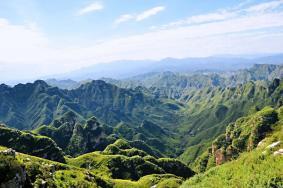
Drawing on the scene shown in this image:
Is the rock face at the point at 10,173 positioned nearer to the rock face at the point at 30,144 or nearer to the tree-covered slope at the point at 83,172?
the tree-covered slope at the point at 83,172

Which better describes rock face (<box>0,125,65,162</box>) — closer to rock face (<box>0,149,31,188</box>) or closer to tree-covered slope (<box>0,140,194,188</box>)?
tree-covered slope (<box>0,140,194,188</box>)

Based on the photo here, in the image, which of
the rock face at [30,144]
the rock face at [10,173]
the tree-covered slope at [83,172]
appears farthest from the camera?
the rock face at [30,144]

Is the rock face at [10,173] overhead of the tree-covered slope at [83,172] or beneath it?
overhead

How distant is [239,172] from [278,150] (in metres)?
6.80

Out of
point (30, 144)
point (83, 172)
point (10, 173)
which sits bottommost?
point (83, 172)

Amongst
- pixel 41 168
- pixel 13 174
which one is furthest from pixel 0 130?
pixel 13 174

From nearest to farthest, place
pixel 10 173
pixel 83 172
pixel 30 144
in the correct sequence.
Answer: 1. pixel 10 173
2. pixel 83 172
3. pixel 30 144

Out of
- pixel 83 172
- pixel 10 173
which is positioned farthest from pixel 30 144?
pixel 10 173

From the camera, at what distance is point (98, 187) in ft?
398

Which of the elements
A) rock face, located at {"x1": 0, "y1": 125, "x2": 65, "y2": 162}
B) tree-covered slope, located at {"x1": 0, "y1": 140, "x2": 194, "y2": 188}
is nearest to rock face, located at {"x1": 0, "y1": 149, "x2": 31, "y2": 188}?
tree-covered slope, located at {"x1": 0, "y1": 140, "x2": 194, "y2": 188}

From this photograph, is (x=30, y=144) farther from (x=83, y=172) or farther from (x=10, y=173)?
(x=10, y=173)

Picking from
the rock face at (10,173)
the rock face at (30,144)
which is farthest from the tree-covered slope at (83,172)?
the rock face at (30,144)

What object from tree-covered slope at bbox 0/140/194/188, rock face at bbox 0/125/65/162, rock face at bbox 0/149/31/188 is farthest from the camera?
rock face at bbox 0/125/65/162

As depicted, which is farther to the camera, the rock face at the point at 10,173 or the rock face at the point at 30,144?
the rock face at the point at 30,144
